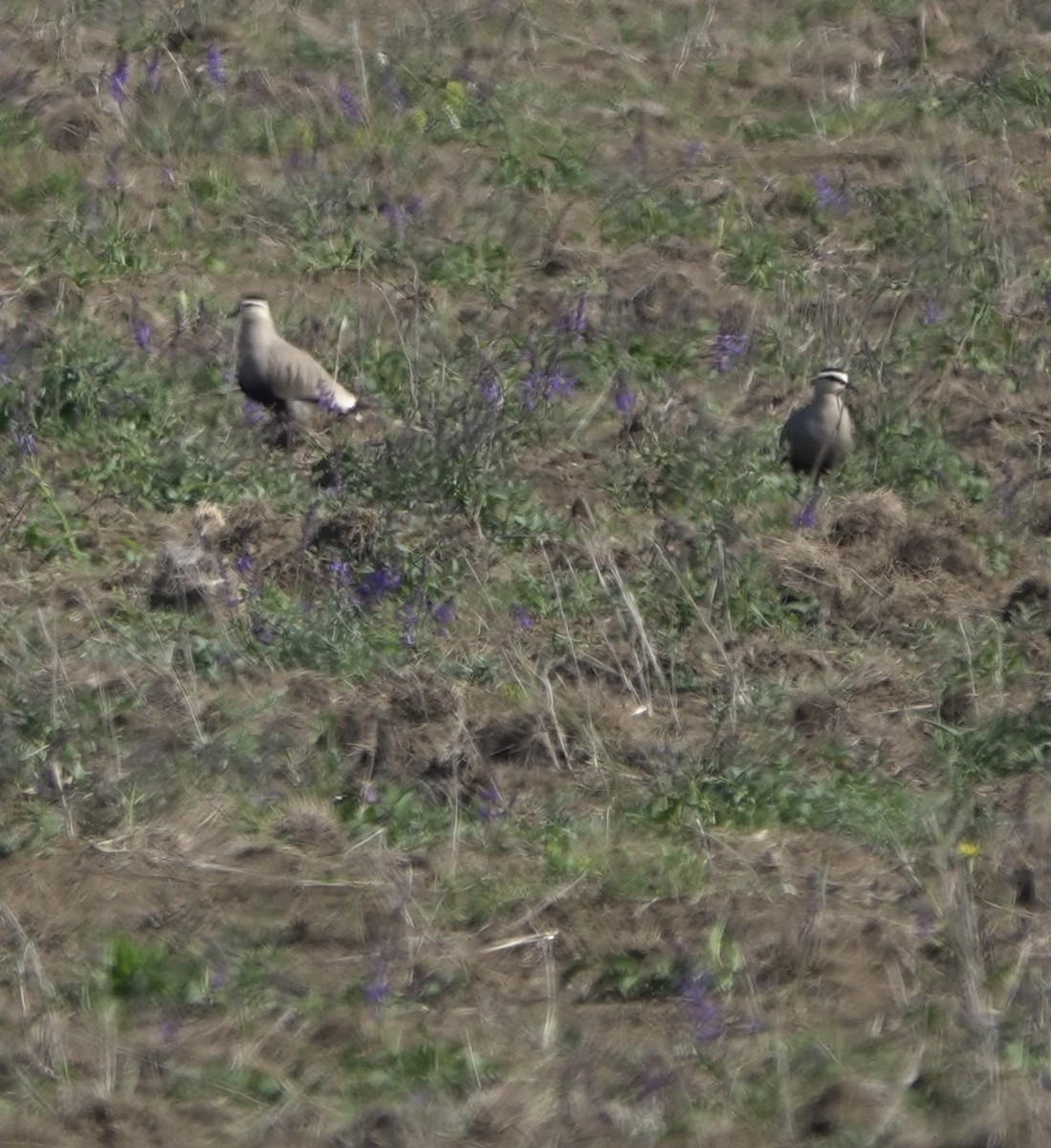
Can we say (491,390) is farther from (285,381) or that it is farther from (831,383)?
(831,383)

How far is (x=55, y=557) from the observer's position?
732 cm

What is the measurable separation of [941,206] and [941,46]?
5.97 feet

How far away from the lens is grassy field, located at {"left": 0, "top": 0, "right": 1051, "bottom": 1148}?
15.8 feet

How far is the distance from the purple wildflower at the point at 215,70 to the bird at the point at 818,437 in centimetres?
348

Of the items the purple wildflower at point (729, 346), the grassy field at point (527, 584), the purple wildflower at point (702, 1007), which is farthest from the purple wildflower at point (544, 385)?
the purple wildflower at point (702, 1007)

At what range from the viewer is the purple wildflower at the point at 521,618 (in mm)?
6824

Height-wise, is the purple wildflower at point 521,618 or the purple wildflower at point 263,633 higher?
the purple wildflower at point 521,618

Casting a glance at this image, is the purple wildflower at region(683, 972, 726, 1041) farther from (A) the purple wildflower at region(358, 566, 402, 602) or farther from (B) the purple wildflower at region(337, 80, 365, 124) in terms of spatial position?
(B) the purple wildflower at region(337, 80, 365, 124)

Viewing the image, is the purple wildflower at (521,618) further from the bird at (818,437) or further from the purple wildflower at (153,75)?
the purple wildflower at (153,75)

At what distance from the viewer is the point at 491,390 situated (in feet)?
26.5

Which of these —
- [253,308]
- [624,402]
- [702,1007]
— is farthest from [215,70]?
[702,1007]

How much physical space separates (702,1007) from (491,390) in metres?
3.57

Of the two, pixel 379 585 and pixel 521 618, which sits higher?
pixel 521 618

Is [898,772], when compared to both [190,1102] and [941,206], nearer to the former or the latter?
[190,1102]
